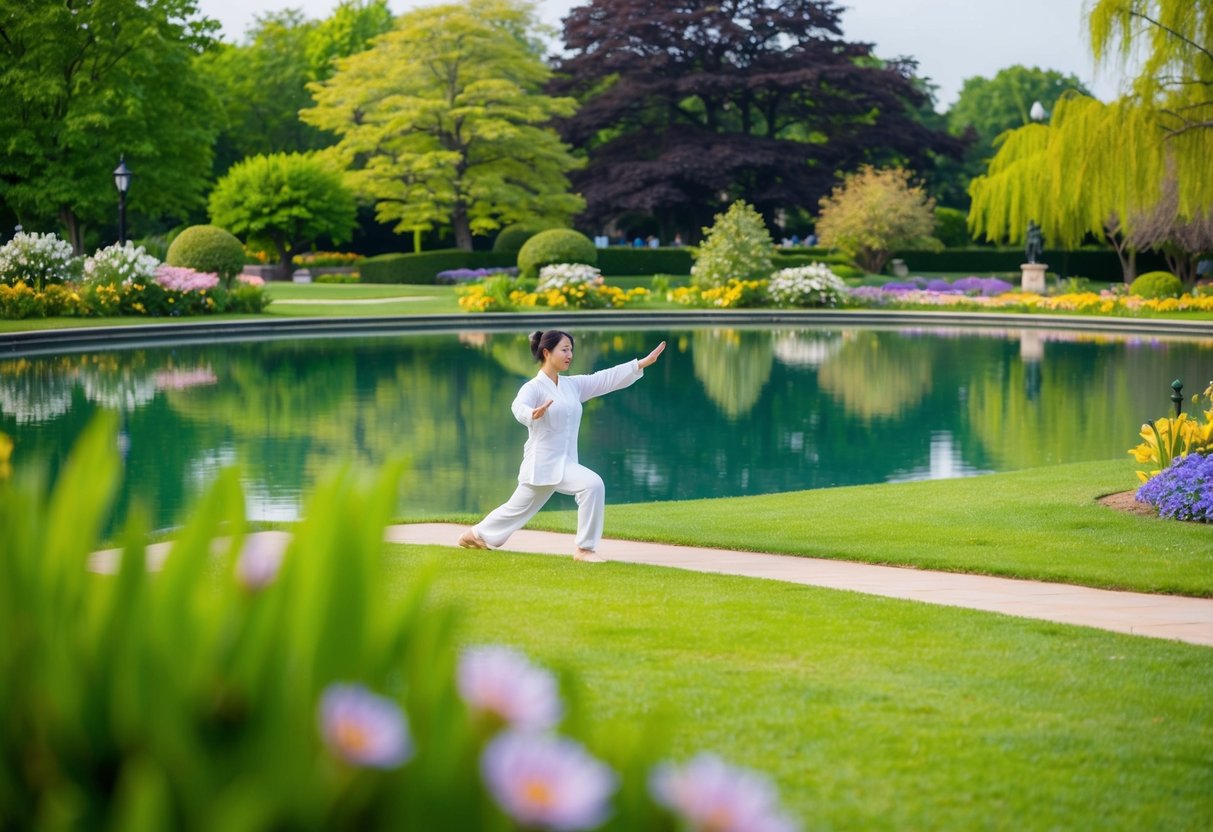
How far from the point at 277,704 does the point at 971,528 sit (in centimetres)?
924

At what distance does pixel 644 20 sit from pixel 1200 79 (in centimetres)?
4371

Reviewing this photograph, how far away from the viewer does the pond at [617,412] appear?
14.5 metres

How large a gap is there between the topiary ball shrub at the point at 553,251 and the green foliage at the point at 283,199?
32.2ft

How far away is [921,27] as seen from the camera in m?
83.1

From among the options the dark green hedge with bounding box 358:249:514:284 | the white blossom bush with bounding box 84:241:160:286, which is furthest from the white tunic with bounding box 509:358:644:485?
the dark green hedge with bounding box 358:249:514:284

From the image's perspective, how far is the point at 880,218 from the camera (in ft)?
157

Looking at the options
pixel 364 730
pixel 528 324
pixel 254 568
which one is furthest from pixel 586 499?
pixel 528 324

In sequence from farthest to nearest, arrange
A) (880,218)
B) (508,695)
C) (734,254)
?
(880,218) < (734,254) < (508,695)

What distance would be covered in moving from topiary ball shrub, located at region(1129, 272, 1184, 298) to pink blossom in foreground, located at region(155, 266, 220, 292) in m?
24.6

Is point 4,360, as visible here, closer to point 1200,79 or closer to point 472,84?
point 1200,79

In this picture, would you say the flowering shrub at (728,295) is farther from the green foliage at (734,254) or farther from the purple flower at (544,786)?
the purple flower at (544,786)

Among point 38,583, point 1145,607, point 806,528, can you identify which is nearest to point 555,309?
point 806,528

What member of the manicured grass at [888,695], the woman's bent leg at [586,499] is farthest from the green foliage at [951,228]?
the manicured grass at [888,695]

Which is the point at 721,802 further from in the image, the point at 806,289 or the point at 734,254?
the point at 734,254
